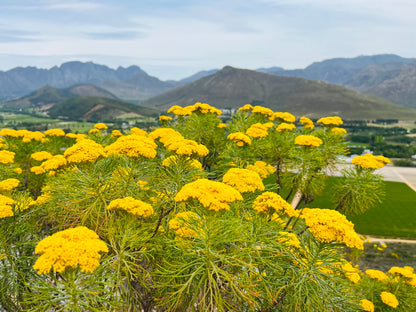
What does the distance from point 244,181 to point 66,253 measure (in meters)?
4.81

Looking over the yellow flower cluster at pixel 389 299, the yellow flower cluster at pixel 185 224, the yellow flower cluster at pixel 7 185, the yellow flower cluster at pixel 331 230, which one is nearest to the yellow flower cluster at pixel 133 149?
the yellow flower cluster at pixel 185 224

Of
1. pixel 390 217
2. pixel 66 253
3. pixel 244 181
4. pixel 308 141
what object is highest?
pixel 308 141

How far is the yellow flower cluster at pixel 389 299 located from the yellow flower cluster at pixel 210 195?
37.1 feet

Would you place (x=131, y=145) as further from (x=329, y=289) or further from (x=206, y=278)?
(x=329, y=289)

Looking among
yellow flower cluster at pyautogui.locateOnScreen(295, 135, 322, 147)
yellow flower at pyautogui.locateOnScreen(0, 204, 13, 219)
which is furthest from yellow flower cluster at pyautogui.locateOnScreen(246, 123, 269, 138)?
yellow flower at pyautogui.locateOnScreen(0, 204, 13, 219)

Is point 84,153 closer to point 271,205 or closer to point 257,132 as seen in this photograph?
point 271,205

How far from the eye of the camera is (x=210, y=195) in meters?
5.84

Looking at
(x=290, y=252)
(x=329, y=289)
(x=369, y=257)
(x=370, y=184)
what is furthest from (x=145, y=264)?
(x=369, y=257)

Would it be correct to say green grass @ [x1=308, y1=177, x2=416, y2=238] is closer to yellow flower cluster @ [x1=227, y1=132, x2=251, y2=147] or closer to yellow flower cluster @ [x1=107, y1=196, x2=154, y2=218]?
yellow flower cluster @ [x1=227, y1=132, x2=251, y2=147]

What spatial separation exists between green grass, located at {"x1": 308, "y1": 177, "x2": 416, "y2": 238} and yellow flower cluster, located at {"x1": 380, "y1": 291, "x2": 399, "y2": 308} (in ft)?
64.3

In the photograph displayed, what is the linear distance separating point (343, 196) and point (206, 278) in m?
11.2

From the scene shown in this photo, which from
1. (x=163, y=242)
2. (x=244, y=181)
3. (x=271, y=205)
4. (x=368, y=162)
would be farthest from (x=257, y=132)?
(x=163, y=242)

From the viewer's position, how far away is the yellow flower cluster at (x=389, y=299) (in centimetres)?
1180

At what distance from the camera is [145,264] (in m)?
7.88
